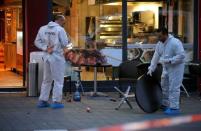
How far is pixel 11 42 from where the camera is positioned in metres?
19.4

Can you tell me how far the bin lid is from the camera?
12445 millimetres

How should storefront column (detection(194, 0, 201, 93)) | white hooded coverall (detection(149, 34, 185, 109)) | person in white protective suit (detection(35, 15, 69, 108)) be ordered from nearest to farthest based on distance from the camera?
1. white hooded coverall (detection(149, 34, 185, 109))
2. person in white protective suit (detection(35, 15, 69, 108))
3. storefront column (detection(194, 0, 201, 93))

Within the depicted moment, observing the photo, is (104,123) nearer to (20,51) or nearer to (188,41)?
(188,41)

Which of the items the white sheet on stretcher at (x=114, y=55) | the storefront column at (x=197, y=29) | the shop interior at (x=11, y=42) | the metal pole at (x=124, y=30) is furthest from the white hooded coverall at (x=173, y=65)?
the shop interior at (x=11, y=42)

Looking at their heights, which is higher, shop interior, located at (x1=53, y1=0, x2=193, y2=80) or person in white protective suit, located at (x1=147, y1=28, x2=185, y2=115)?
shop interior, located at (x1=53, y1=0, x2=193, y2=80)

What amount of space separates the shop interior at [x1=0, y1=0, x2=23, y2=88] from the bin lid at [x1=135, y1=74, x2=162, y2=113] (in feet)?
17.9

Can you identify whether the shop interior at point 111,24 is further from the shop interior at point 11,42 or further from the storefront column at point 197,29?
the shop interior at point 11,42

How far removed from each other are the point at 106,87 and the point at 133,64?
1.87m

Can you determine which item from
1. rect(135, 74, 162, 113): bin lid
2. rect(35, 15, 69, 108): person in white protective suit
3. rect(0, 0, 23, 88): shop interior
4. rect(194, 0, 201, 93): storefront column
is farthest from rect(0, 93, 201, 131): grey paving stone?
rect(0, 0, 23, 88): shop interior

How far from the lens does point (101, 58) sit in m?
14.8

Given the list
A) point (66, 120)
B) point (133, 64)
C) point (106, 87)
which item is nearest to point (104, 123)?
point (66, 120)

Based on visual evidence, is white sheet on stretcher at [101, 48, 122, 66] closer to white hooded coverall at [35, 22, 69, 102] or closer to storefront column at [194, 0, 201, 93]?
storefront column at [194, 0, 201, 93]

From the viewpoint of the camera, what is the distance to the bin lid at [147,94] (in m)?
12.4

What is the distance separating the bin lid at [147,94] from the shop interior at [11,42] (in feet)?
17.9
